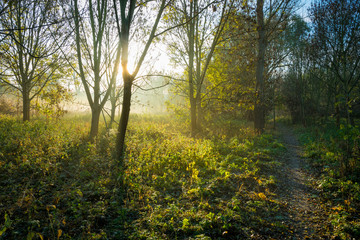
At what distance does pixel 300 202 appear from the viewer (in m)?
4.60

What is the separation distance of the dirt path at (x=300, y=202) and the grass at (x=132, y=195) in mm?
240

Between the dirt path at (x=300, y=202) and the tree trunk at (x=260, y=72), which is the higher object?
the tree trunk at (x=260, y=72)

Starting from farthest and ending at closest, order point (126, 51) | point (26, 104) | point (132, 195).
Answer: point (26, 104)
point (126, 51)
point (132, 195)

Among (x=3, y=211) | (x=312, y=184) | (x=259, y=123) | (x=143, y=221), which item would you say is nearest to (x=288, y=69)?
(x=259, y=123)

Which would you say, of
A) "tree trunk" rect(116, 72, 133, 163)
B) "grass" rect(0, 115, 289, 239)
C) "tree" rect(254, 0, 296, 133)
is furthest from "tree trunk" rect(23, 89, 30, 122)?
"tree" rect(254, 0, 296, 133)

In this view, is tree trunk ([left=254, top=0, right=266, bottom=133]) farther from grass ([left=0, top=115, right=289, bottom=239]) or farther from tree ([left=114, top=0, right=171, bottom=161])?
tree ([left=114, top=0, right=171, bottom=161])

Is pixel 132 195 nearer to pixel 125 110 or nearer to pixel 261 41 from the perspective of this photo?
pixel 125 110

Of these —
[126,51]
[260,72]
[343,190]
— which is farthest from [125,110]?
[260,72]

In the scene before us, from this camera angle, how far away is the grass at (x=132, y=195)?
333 centimetres

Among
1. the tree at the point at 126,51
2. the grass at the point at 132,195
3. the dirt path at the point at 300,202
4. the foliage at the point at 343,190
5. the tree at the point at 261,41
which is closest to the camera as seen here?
the grass at the point at 132,195

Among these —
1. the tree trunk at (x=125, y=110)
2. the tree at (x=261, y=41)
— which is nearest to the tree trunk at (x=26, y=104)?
the tree trunk at (x=125, y=110)

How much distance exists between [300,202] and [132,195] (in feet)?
12.9

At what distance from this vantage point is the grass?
3.33 m

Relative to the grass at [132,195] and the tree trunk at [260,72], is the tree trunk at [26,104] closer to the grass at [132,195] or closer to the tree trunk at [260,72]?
the grass at [132,195]
